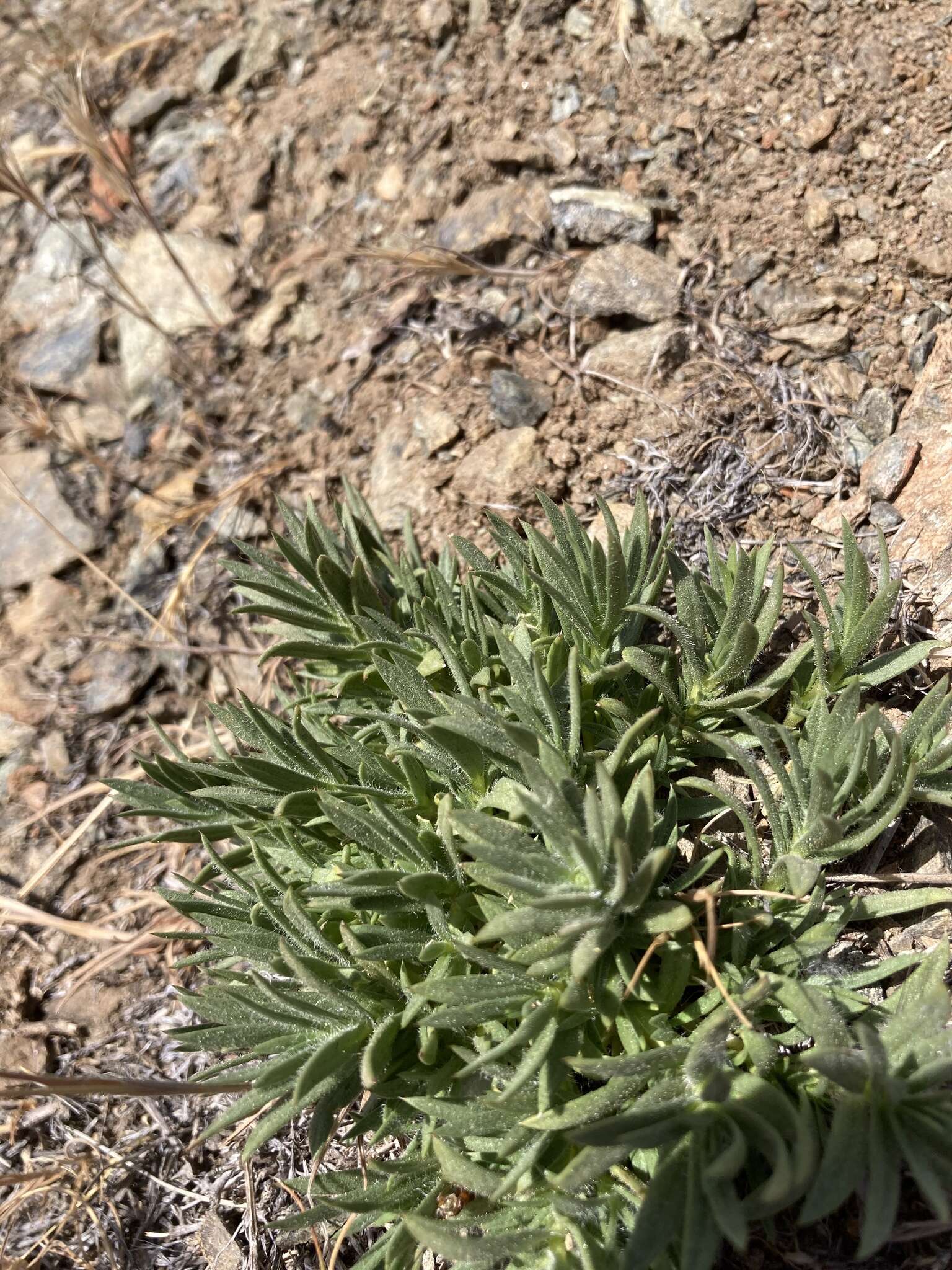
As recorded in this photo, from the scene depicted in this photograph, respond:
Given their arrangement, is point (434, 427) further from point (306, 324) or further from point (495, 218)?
point (306, 324)

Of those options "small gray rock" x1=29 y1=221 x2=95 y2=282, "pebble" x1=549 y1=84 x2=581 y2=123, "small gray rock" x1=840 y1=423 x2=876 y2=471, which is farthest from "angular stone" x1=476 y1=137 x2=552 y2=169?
"small gray rock" x1=29 y1=221 x2=95 y2=282

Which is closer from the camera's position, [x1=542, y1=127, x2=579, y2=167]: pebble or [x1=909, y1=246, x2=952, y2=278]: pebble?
[x1=909, y1=246, x2=952, y2=278]: pebble

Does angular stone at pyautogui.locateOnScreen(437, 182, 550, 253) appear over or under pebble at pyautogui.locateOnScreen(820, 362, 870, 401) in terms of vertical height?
over

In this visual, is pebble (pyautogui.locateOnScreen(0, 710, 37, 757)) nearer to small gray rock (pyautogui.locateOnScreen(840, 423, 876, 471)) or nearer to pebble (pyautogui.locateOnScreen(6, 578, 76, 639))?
pebble (pyautogui.locateOnScreen(6, 578, 76, 639))

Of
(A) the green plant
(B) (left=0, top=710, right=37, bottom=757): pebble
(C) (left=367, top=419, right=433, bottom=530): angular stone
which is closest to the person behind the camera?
(A) the green plant

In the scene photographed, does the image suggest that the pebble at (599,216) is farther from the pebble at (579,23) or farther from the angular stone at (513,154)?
the pebble at (579,23)

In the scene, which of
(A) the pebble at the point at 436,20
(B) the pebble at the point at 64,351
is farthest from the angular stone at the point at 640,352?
(B) the pebble at the point at 64,351
